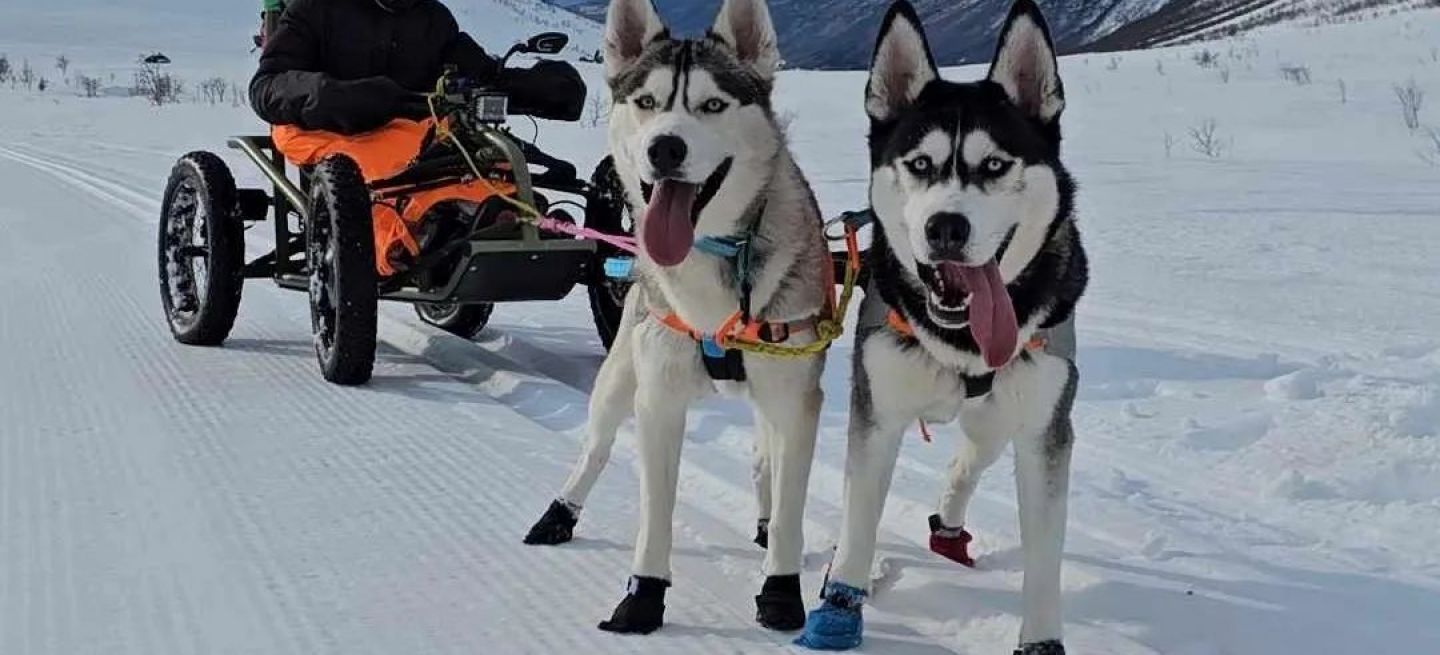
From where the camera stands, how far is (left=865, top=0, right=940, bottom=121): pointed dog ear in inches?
105

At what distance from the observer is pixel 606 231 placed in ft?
17.4

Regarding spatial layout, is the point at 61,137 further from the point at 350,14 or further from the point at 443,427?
the point at 443,427

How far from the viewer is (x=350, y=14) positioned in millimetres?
5660

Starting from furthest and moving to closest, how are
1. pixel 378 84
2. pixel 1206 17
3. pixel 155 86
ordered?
pixel 1206 17, pixel 155 86, pixel 378 84

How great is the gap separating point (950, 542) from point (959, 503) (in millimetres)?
101

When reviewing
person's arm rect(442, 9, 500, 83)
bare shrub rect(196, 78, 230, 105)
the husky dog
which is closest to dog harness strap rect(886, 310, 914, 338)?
the husky dog

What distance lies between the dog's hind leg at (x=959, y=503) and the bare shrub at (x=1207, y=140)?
29.7 ft

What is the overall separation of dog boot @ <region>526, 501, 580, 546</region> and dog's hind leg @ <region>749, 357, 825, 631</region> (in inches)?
27.3

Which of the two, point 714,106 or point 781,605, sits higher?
point 714,106

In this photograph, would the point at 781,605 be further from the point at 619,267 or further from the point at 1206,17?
the point at 1206,17

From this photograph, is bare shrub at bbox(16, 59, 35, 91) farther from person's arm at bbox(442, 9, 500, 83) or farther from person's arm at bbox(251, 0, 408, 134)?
person's arm at bbox(251, 0, 408, 134)

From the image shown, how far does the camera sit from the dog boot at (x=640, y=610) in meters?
2.87

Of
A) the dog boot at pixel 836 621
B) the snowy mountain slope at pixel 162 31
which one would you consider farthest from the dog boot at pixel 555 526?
the snowy mountain slope at pixel 162 31

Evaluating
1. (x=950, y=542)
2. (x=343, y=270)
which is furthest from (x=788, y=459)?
(x=343, y=270)
